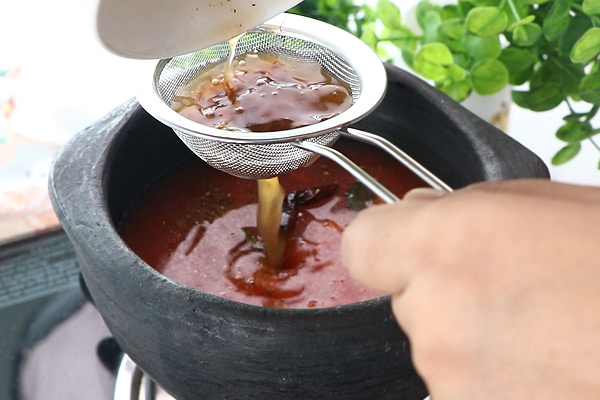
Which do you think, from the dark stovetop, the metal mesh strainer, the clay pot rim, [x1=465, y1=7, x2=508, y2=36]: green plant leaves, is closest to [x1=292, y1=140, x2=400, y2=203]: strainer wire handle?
the metal mesh strainer

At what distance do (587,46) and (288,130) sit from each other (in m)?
0.36

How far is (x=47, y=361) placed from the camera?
0.84 meters

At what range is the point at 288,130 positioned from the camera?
0.60 meters

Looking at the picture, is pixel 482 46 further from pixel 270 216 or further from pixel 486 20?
pixel 270 216

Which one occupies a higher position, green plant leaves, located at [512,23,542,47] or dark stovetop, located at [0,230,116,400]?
green plant leaves, located at [512,23,542,47]

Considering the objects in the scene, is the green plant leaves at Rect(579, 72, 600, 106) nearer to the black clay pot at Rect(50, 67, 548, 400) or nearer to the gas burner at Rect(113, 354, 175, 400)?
the black clay pot at Rect(50, 67, 548, 400)

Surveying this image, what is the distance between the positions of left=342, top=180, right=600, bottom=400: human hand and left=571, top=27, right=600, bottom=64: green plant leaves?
50cm

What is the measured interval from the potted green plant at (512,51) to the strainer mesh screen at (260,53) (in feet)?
0.54

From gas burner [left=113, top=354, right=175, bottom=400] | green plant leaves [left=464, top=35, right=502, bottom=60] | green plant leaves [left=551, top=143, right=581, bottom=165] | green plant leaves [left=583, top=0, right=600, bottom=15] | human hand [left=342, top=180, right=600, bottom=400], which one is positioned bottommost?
gas burner [left=113, top=354, right=175, bottom=400]

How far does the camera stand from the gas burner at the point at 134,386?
2.56 ft

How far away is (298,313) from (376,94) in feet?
0.71

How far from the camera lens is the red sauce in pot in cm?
69

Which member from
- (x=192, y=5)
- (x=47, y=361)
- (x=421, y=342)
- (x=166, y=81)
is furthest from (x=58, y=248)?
(x=421, y=342)

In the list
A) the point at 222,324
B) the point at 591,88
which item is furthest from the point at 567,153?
the point at 222,324
